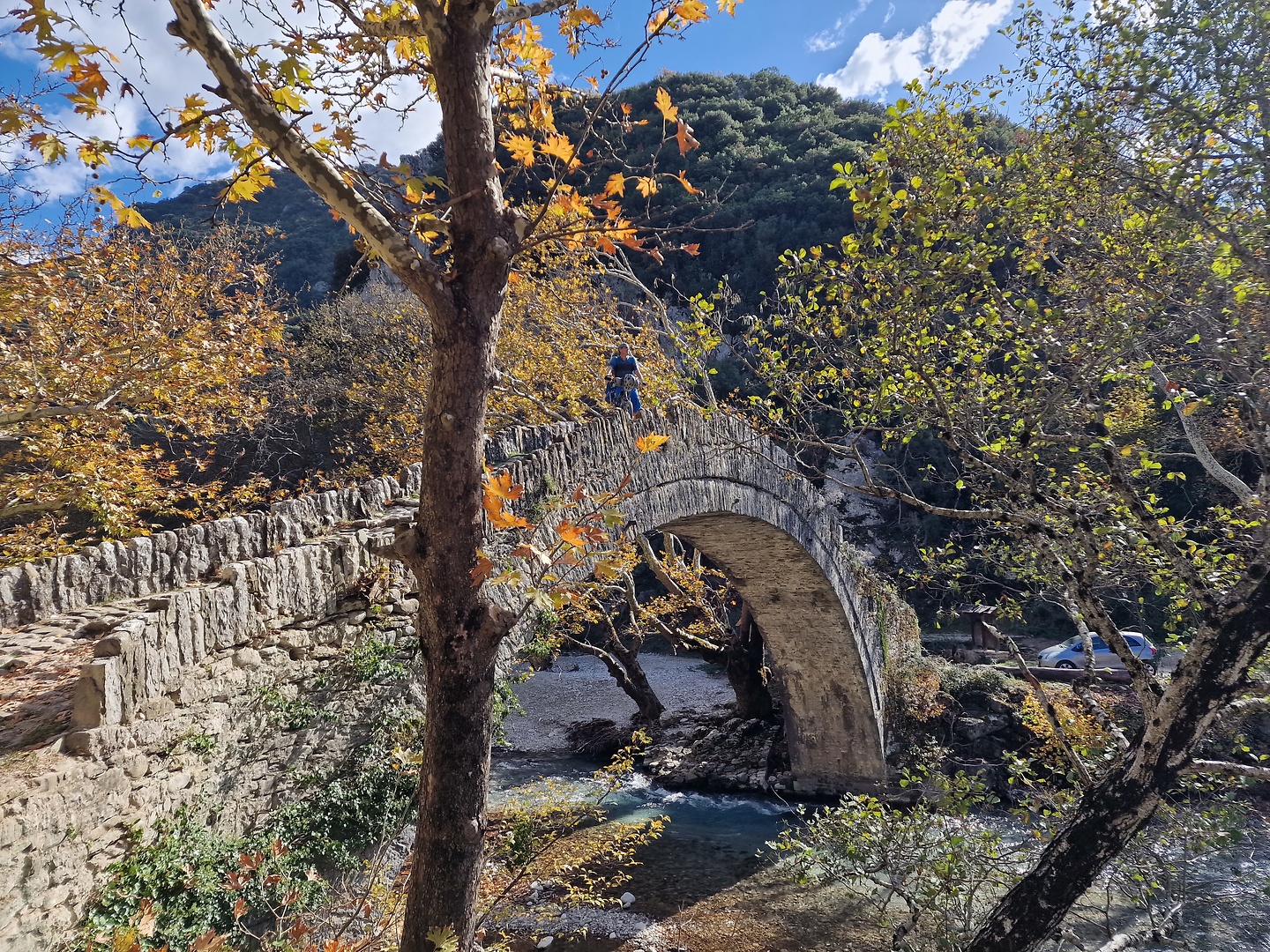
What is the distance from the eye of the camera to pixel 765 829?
10781mm

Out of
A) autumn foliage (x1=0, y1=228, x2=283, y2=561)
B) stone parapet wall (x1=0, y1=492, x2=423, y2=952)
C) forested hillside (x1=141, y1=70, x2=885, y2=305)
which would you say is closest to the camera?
A: stone parapet wall (x1=0, y1=492, x2=423, y2=952)

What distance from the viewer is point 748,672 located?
1405cm

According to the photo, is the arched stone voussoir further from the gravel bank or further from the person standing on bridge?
the gravel bank

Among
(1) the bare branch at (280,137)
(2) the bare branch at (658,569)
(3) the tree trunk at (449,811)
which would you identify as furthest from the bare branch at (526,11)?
(2) the bare branch at (658,569)

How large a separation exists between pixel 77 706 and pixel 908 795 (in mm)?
11787

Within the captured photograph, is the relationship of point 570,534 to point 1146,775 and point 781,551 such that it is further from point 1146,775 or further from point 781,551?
point 781,551

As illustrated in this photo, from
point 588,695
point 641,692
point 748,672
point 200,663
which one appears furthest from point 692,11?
point 588,695

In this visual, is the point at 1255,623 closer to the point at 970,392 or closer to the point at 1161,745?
the point at 1161,745

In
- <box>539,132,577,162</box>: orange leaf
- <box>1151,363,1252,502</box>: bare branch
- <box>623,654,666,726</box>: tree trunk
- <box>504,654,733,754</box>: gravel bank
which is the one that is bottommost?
<box>504,654,733,754</box>: gravel bank

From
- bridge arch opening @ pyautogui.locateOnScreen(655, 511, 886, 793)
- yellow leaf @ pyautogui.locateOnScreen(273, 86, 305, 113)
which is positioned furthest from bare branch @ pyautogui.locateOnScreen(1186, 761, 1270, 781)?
bridge arch opening @ pyautogui.locateOnScreen(655, 511, 886, 793)

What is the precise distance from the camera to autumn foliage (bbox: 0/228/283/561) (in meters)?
6.77

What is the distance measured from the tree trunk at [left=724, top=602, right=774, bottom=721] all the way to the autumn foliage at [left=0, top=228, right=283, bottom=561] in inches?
373

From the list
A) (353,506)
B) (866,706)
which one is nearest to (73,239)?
(353,506)

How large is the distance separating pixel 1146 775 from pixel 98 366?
9573mm
